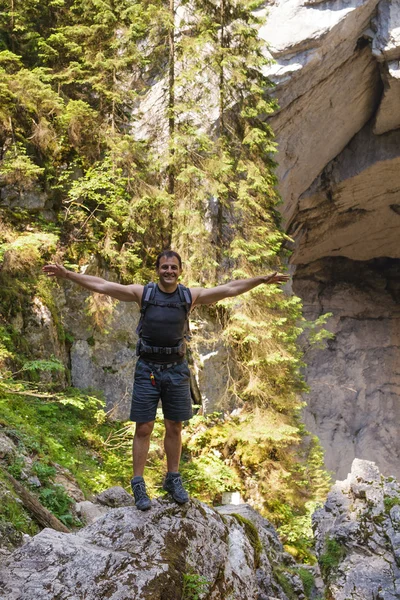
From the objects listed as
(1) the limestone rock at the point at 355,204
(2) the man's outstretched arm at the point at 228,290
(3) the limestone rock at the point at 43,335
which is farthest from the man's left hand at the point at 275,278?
(1) the limestone rock at the point at 355,204

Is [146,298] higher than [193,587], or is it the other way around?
[146,298]

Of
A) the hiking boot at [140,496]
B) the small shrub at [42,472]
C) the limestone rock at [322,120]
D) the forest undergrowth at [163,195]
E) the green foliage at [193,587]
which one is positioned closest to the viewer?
the green foliage at [193,587]

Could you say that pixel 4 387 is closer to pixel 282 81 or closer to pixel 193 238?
pixel 193 238

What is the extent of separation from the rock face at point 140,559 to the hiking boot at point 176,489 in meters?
0.05

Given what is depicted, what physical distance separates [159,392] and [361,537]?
506 centimetres

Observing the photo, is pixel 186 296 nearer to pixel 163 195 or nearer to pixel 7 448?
pixel 7 448

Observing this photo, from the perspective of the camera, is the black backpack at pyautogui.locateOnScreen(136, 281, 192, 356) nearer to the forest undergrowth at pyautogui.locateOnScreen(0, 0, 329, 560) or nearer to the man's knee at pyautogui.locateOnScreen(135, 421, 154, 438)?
the man's knee at pyautogui.locateOnScreen(135, 421, 154, 438)

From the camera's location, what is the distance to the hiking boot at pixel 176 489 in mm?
3604

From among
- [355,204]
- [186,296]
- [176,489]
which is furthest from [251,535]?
[355,204]

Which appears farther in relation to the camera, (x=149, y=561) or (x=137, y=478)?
(x=137, y=478)

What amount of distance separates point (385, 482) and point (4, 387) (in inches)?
234

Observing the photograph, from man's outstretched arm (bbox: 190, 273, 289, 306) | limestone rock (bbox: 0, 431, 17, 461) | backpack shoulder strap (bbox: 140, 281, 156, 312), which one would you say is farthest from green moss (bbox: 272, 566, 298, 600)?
backpack shoulder strap (bbox: 140, 281, 156, 312)

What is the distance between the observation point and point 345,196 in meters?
18.4

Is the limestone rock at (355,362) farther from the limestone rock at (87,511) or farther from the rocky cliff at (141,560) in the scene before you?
the rocky cliff at (141,560)
